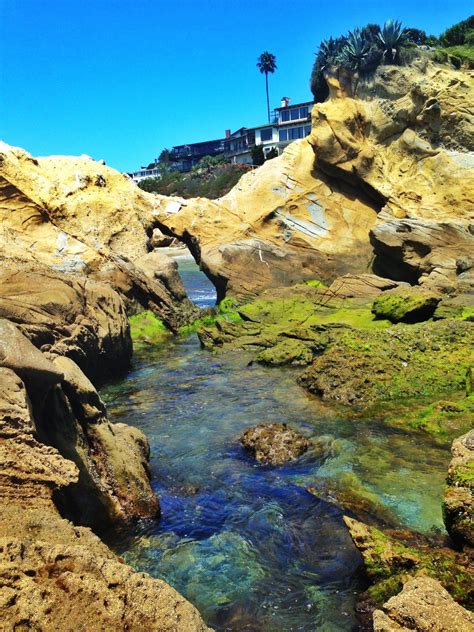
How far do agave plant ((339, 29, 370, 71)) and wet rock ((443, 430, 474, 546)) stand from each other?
26369 millimetres

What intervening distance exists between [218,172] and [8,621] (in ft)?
327

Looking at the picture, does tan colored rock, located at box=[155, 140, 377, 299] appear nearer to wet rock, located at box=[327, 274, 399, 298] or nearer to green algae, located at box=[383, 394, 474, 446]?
wet rock, located at box=[327, 274, 399, 298]

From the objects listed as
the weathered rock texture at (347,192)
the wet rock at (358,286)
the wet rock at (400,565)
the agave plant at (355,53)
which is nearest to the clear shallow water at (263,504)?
the wet rock at (400,565)

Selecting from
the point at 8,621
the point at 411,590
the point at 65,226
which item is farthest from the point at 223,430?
the point at 65,226

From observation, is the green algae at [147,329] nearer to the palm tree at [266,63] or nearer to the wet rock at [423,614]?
the wet rock at [423,614]

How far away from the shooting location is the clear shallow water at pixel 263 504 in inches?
233

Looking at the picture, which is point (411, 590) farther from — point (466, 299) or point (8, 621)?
point (466, 299)

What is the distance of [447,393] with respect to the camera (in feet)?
40.5

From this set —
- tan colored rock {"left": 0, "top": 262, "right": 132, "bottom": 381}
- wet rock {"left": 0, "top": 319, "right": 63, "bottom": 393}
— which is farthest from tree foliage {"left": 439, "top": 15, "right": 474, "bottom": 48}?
wet rock {"left": 0, "top": 319, "right": 63, "bottom": 393}

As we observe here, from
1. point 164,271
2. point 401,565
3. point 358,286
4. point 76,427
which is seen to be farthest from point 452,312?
point 76,427

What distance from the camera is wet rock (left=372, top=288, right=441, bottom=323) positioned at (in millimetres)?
17359

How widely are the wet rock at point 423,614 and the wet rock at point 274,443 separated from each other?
507 centimetres

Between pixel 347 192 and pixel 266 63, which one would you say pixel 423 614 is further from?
pixel 266 63

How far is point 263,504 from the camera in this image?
8062mm
